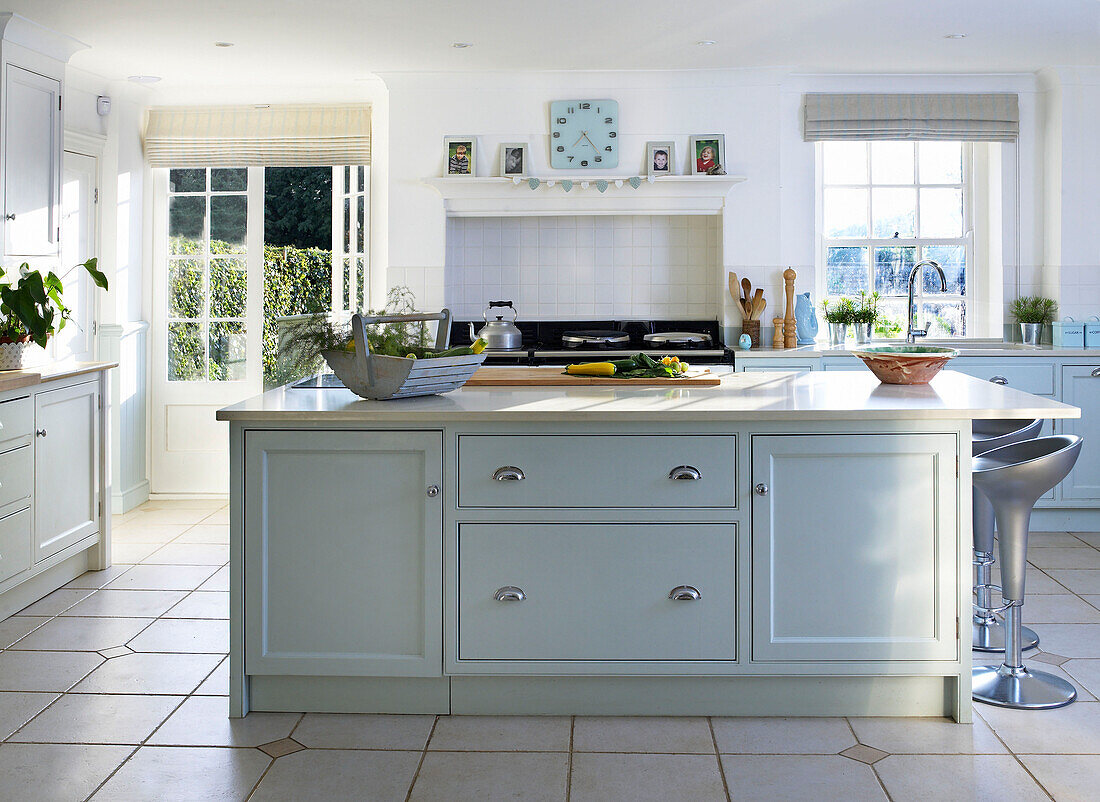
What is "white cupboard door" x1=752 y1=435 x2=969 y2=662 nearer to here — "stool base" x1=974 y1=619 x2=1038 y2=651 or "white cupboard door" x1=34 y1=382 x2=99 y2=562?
"stool base" x1=974 y1=619 x2=1038 y2=651

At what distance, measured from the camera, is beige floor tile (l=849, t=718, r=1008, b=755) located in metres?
2.79

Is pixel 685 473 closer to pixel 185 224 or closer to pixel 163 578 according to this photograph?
pixel 163 578

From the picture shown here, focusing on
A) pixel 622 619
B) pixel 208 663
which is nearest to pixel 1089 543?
pixel 622 619

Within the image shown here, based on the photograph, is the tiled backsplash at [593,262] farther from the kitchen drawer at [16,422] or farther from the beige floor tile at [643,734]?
the beige floor tile at [643,734]

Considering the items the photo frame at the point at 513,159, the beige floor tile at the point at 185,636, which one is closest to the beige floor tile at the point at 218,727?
the beige floor tile at the point at 185,636

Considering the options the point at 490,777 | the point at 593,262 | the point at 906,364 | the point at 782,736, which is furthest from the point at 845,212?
the point at 490,777

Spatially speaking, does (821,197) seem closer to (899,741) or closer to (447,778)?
(899,741)

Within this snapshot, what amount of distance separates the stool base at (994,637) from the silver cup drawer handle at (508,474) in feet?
6.04

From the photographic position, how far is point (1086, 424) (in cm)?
539

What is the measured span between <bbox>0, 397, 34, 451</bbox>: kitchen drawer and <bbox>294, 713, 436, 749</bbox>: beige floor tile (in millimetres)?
1770

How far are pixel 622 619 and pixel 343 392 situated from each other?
1173mm

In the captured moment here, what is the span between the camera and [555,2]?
449 cm

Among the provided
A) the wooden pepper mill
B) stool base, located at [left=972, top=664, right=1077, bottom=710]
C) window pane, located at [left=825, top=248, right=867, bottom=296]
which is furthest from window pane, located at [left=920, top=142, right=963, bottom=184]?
stool base, located at [left=972, top=664, right=1077, bottom=710]

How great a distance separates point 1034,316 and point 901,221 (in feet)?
3.13
